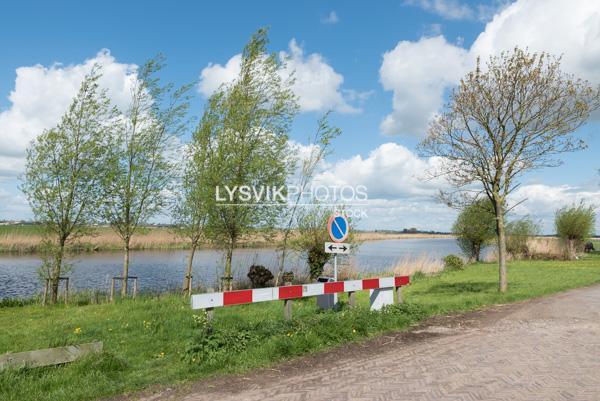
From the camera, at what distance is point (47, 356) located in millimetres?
5980

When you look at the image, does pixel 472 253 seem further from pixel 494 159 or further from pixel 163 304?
pixel 163 304

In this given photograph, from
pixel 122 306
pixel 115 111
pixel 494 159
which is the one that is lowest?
pixel 122 306

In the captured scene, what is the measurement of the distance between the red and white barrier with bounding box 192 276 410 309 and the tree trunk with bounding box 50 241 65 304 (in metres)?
11.3

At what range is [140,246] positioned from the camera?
39844 millimetres

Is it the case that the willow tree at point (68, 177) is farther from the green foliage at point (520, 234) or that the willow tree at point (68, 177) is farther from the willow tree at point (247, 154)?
the green foliage at point (520, 234)

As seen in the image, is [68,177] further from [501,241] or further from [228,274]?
[501,241]

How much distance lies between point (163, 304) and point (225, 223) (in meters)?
3.89

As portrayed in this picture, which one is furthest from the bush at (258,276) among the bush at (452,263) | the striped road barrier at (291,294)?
the bush at (452,263)

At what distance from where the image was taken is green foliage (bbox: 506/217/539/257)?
36.4m

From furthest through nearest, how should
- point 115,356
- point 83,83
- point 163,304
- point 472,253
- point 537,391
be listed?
1. point 472,253
2. point 83,83
3. point 163,304
4. point 115,356
5. point 537,391

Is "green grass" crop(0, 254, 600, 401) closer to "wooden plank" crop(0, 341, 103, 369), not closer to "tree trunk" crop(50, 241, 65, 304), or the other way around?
"wooden plank" crop(0, 341, 103, 369)

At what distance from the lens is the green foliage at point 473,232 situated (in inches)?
1315

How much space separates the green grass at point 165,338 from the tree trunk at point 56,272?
2554 millimetres

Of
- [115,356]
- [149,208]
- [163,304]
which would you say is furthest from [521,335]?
[149,208]
